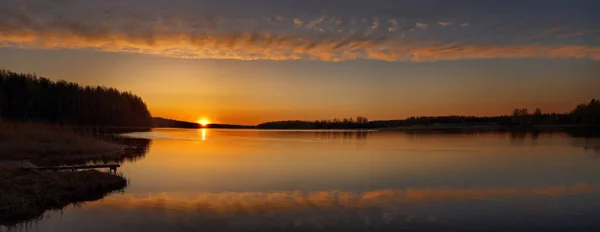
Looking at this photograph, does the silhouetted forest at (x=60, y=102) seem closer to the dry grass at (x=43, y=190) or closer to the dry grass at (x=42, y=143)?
the dry grass at (x=42, y=143)

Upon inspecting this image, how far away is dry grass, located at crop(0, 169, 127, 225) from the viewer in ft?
46.6

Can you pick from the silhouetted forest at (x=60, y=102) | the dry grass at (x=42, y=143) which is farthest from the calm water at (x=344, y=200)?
the silhouetted forest at (x=60, y=102)

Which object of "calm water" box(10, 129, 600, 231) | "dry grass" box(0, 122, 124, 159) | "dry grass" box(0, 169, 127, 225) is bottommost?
"calm water" box(10, 129, 600, 231)

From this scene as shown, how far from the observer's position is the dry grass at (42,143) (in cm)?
2875

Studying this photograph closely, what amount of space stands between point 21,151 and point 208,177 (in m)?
13.1

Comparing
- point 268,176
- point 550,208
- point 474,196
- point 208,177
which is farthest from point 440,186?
point 208,177

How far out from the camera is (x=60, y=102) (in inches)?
4505

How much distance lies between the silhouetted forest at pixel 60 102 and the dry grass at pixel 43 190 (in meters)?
66.8

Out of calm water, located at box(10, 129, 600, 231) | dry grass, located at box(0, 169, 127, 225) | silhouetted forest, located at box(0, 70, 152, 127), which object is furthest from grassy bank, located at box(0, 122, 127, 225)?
silhouetted forest, located at box(0, 70, 152, 127)

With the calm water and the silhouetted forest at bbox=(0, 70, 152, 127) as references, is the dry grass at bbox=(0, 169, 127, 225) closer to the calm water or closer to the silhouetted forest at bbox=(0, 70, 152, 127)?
the calm water

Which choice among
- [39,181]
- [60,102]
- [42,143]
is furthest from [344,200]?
[60,102]

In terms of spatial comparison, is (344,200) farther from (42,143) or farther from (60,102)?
(60,102)

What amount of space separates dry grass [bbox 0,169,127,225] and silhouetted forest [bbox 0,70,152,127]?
6684 cm

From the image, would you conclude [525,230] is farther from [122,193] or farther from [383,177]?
[122,193]
